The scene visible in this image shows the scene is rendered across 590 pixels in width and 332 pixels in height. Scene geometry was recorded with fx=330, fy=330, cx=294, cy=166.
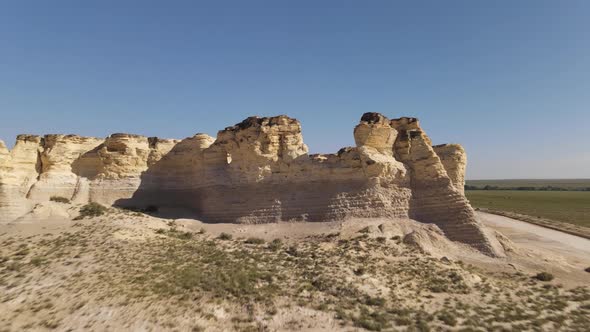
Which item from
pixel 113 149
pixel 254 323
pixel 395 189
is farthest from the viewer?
pixel 113 149

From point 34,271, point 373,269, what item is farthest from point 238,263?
point 34,271

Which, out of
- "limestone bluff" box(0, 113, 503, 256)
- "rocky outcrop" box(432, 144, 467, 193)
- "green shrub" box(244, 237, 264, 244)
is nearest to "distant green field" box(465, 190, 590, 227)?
"rocky outcrop" box(432, 144, 467, 193)

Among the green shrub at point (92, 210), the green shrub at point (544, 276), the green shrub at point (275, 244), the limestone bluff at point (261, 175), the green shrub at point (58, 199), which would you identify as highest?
the limestone bluff at point (261, 175)

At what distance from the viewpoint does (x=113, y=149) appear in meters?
26.1

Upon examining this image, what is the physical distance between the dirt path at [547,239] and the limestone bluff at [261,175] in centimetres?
684

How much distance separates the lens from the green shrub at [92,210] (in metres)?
21.4

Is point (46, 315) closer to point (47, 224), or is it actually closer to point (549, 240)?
point (47, 224)

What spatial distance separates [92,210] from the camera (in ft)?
72.1

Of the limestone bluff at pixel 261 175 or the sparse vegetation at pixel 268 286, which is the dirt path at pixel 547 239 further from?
the sparse vegetation at pixel 268 286

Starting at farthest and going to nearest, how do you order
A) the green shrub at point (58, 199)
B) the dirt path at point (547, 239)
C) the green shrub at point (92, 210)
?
1. the dirt path at point (547, 239)
2. the green shrub at point (58, 199)
3. the green shrub at point (92, 210)

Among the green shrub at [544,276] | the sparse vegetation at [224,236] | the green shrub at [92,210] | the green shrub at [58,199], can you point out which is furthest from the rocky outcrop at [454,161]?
the green shrub at [58,199]

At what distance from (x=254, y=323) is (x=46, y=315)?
6.93 m

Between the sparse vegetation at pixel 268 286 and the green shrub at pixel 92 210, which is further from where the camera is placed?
the green shrub at pixel 92 210

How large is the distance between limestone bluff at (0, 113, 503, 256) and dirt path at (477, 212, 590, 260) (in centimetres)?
684
